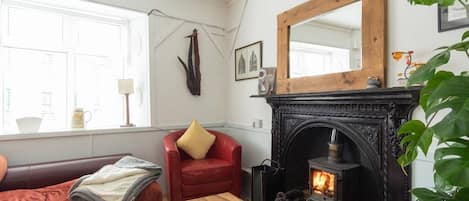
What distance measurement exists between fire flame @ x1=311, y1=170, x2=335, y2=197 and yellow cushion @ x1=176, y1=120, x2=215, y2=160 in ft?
4.36

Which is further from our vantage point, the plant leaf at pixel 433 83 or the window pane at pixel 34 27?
the window pane at pixel 34 27

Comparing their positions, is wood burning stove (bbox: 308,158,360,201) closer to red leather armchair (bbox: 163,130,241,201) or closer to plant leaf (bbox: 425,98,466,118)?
red leather armchair (bbox: 163,130,241,201)

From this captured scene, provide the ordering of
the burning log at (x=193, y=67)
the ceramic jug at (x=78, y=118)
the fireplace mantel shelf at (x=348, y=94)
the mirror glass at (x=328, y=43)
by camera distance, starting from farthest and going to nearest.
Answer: the burning log at (x=193, y=67) < the ceramic jug at (x=78, y=118) < the mirror glass at (x=328, y=43) < the fireplace mantel shelf at (x=348, y=94)

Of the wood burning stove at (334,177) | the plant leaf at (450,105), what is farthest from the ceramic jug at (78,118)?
the plant leaf at (450,105)

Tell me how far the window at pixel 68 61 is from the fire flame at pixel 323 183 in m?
2.15

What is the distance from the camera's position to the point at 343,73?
230 centimetres

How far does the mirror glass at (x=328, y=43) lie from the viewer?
223 centimetres

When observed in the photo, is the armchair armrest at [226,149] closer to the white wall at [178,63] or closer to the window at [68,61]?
the white wall at [178,63]

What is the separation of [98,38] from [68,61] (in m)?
0.46

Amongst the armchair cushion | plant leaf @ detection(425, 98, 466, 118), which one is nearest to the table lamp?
the armchair cushion

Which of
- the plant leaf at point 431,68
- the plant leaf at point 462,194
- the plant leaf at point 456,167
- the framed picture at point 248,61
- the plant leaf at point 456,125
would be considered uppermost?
the framed picture at point 248,61

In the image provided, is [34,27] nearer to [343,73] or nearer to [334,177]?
[343,73]

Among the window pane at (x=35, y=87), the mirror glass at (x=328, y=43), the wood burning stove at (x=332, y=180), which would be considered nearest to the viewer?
the wood burning stove at (x=332, y=180)

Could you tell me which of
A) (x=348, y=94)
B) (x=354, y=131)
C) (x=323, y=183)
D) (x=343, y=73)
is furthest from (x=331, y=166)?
(x=343, y=73)
